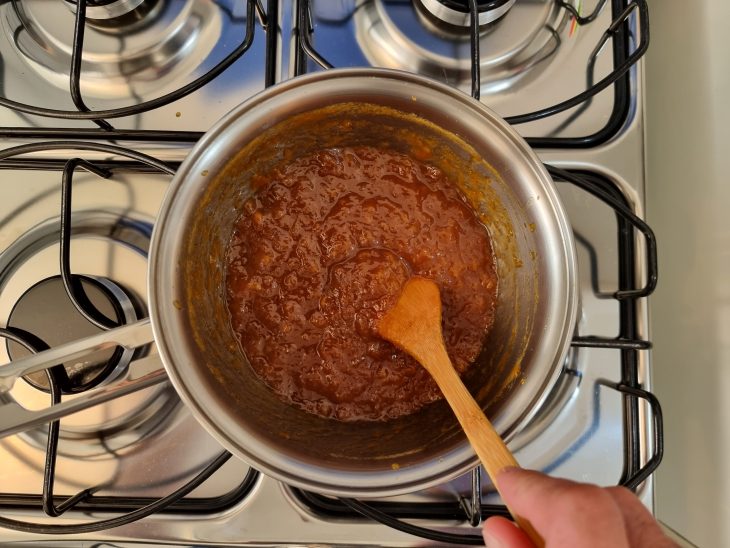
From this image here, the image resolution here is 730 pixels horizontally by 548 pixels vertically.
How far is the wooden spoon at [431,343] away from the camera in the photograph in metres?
0.60

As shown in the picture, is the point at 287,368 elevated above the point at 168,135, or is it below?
below

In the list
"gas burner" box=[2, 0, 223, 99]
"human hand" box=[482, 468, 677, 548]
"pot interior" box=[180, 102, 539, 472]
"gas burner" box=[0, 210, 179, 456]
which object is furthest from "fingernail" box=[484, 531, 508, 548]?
"gas burner" box=[2, 0, 223, 99]

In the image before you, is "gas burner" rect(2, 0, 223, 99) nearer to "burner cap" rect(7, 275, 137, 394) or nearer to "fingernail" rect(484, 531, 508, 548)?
"burner cap" rect(7, 275, 137, 394)

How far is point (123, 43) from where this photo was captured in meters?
0.80

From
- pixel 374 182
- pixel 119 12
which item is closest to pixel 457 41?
pixel 374 182

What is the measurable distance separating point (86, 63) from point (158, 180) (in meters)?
0.21

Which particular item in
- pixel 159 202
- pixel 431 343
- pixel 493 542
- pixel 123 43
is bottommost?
pixel 493 542

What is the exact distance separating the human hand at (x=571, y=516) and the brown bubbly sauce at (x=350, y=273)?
0.25m

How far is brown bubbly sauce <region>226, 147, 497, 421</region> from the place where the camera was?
745 millimetres

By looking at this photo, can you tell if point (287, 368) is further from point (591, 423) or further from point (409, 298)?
point (591, 423)

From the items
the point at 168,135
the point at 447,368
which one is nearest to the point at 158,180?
the point at 168,135

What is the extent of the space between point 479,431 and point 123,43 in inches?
29.2

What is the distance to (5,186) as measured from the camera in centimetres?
80

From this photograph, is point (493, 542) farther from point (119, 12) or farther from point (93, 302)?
point (119, 12)
